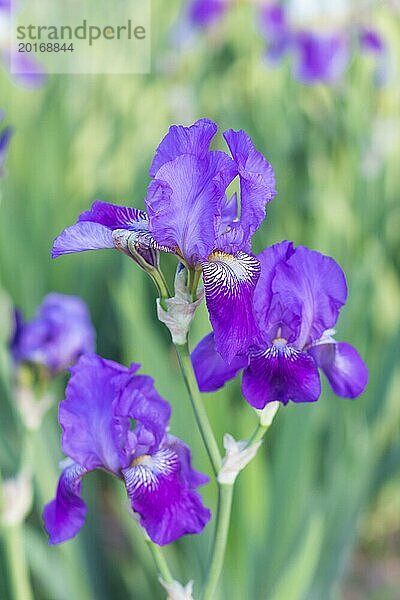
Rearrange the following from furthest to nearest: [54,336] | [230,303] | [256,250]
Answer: [256,250] → [54,336] → [230,303]

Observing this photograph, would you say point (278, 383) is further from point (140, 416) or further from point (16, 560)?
point (16, 560)

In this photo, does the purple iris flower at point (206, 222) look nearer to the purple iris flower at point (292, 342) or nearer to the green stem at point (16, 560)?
the purple iris flower at point (292, 342)

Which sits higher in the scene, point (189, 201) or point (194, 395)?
point (189, 201)

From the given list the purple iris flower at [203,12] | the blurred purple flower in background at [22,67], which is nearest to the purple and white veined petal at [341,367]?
the blurred purple flower in background at [22,67]

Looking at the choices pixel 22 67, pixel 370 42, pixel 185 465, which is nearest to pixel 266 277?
pixel 185 465

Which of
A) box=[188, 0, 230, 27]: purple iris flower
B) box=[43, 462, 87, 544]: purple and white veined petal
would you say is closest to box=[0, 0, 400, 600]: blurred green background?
box=[188, 0, 230, 27]: purple iris flower

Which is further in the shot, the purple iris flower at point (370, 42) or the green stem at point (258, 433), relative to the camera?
the purple iris flower at point (370, 42)
